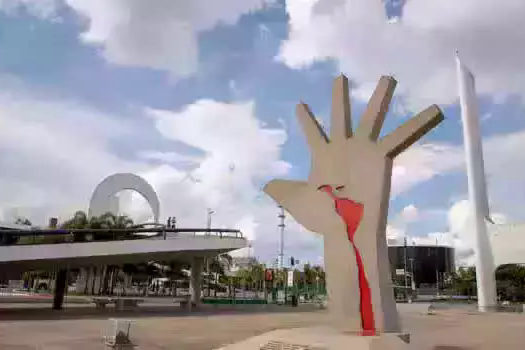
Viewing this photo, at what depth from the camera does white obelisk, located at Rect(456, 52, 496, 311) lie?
148ft

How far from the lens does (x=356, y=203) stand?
13117 millimetres

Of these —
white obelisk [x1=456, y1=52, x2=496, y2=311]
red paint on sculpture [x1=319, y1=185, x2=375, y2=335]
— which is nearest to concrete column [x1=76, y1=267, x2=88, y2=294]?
white obelisk [x1=456, y1=52, x2=496, y2=311]

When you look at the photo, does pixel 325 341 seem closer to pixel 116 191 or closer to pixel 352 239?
pixel 352 239

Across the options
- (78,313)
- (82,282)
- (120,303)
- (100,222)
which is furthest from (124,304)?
(82,282)

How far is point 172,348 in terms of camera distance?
1513 centimetres

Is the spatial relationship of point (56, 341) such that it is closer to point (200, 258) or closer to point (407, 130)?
point (407, 130)

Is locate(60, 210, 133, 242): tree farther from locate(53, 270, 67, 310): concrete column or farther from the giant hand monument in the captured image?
the giant hand monument

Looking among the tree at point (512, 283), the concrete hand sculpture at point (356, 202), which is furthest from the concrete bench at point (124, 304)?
the tree at point (512, 283)

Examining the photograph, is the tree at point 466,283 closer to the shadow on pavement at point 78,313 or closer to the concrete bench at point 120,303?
the shadow on pavement at point 78,313

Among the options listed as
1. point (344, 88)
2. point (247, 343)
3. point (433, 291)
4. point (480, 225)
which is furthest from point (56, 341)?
point (433, 291)

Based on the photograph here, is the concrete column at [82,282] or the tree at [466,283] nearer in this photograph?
the concrete column at [82,282]

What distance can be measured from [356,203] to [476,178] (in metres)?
36.1

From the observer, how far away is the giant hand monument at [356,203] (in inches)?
491

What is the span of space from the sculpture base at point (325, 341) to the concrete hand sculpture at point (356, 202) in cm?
92
